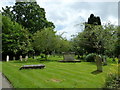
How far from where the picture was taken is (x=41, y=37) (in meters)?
28.2

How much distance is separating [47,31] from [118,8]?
14.6m

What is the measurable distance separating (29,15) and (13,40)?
35.4ft

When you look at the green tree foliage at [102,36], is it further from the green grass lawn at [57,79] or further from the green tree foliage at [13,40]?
the green grass lawn at [57,79]

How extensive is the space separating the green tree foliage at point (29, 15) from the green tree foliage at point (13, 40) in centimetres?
652

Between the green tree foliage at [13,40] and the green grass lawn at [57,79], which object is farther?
the green tree foliage at [13,40]

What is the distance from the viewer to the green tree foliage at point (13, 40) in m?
31.0

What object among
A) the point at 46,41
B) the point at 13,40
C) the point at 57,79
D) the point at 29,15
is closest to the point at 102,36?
the point at 46,41

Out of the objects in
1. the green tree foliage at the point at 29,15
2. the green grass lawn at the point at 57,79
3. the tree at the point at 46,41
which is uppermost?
the green tree foliage at the point at 29,15

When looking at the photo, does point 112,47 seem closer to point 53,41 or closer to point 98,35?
point 98,35

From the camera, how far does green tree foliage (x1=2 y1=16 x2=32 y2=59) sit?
3103 centimetres

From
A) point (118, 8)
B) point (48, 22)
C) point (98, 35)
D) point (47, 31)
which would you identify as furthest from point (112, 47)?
point (48, 22)

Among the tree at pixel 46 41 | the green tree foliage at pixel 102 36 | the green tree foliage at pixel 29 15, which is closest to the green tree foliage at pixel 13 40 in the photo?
the tree at pixel 46 41

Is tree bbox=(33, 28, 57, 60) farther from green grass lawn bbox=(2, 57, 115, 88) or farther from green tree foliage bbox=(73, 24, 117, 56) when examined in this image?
green grass lawn bbox=(2, 57, 115, 88)

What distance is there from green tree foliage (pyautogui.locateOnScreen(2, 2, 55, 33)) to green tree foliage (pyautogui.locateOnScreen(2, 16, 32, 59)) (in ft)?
21.4
